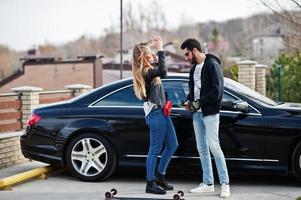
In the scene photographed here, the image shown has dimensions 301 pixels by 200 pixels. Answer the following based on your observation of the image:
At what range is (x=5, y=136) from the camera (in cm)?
898

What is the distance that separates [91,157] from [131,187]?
2.22ft

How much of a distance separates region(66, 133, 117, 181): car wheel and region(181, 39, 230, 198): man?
1.26 meters

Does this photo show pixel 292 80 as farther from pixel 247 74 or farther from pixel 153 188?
pixel 153 188

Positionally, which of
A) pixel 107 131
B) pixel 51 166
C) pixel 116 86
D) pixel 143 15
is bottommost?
pixel 51 166

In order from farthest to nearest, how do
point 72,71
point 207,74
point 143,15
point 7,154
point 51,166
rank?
point 143,15
point 72,71
point 7,154
point 51,166
point 207,74

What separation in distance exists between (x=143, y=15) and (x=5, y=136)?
54453mm

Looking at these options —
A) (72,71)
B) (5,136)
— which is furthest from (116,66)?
(5,136)

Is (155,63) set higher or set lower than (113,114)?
higher

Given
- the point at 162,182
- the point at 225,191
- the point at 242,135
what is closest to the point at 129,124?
the point at 162,182

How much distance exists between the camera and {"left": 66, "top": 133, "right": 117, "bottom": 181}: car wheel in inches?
293

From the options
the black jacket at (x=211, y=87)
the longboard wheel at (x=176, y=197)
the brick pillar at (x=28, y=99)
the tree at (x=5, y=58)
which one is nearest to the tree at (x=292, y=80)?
the brick pillar at (x=28, y=99)

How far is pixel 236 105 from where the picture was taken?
7117mm

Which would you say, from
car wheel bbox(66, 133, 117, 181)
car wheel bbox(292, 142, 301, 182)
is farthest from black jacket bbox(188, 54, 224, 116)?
car wheel bbox(66, 133, 117, 181)

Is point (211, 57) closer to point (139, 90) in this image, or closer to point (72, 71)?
point (139, 90)
